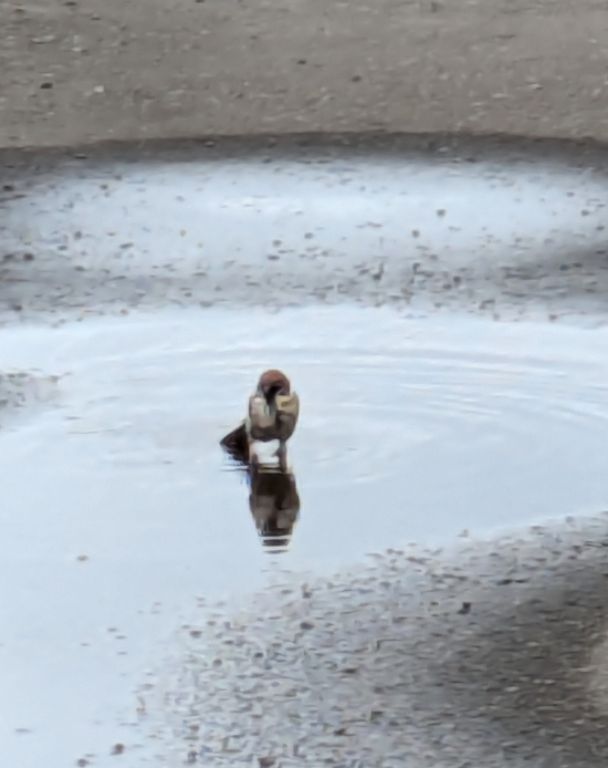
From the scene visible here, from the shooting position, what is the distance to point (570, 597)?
5875 millimetres

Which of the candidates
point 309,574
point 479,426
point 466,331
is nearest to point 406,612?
point 309,574

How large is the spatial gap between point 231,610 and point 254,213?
4128mm

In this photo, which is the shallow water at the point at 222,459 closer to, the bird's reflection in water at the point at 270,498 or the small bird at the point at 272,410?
the bird's reflection in water at the point at 270,498

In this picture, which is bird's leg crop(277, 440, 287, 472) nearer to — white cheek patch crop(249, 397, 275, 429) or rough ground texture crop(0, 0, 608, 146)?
white cheek patch crop(249, 397, 275, 429)

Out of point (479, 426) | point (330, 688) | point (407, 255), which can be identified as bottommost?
point (330, 688)

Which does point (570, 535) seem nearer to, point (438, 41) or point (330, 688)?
point (330, 688)

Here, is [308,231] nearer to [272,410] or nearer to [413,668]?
[272,410]

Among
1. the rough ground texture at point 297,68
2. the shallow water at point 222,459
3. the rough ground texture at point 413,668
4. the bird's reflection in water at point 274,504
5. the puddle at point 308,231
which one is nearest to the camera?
the rough ground texture at point 413,668

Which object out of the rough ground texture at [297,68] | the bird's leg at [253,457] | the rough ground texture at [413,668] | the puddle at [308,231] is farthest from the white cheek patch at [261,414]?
the rough ground texture at [297,68]

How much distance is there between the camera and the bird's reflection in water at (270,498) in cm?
627

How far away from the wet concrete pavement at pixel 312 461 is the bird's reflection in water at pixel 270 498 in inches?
1.8

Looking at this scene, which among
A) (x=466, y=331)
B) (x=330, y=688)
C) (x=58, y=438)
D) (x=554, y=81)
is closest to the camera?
(x=330, y=688)

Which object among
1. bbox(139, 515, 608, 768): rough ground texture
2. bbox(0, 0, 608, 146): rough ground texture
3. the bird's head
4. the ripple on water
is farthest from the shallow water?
bbox(0, 0, 608, 146): rough ground texture

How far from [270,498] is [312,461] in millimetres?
294
